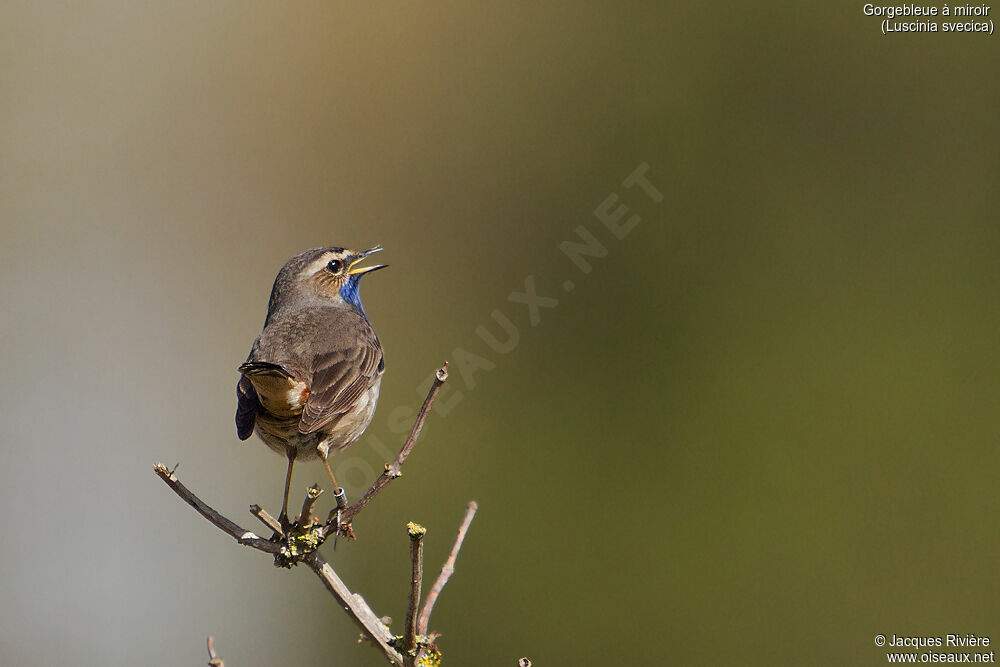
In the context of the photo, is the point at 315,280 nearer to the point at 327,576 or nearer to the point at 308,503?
the point at 308,503

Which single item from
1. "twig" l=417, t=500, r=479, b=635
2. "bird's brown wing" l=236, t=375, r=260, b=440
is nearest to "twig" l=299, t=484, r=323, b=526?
"twig" l=417, t=500, r=479, b=635

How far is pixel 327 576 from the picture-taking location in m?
3.98

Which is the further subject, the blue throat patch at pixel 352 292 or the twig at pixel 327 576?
the blue throat patch at pixel 352 292

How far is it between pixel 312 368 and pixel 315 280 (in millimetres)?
1221

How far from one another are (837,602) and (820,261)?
4.17 meters

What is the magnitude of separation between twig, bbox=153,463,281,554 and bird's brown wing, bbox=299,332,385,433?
1107 millimetres

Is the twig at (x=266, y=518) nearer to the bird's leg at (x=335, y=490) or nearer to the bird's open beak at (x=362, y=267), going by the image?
the bird's leg at (x=335, y=490)

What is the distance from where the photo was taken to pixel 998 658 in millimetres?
7215

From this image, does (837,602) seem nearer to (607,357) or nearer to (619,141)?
(607,357)

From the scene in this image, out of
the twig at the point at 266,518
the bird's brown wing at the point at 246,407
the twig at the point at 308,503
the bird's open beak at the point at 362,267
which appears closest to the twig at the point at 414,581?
the twig at the point at 308,503

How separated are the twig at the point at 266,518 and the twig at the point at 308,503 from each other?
3.8 inches

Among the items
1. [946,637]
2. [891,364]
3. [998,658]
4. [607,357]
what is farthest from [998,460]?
[607,357]

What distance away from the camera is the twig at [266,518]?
418cm

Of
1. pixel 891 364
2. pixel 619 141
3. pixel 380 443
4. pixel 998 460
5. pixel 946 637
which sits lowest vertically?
pixel 946 637
